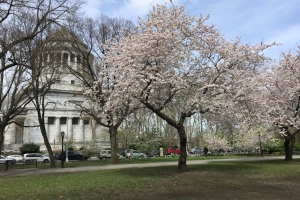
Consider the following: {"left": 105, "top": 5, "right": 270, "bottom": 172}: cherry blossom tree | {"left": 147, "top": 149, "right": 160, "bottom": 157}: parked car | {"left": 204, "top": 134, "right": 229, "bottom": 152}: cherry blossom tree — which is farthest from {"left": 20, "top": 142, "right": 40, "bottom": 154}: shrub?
{"left": 105, "top": 5, "right": 270, "bottom": 172}: cherry blossom tree

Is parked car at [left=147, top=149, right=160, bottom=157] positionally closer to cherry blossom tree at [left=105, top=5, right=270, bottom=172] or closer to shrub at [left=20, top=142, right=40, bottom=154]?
shrub at [left=20, top=142, right=40, bottom=154]

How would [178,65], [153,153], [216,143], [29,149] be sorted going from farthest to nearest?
[29,149], [153,153], [216,143], [178,65]

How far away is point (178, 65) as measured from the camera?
15.1m

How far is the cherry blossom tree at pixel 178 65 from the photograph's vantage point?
14.3 metres

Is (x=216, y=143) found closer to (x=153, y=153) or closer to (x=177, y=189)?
(x=153, y=153)

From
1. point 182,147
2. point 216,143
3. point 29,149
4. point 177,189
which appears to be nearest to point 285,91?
point 182,147

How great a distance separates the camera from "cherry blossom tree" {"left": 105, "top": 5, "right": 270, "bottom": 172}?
14.3 metres

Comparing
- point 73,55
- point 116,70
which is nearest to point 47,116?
point 73,55

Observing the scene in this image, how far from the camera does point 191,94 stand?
15.8 meters

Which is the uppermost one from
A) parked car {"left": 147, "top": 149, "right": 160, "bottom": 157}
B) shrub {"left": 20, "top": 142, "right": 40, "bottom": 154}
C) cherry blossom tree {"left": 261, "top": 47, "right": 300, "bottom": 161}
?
cherry blossom tree {"left": 261, "top": 47, "right": 300, "bottom": 161}

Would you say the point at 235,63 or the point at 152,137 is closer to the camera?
the point at 235,63

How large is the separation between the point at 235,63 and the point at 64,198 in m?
11.4

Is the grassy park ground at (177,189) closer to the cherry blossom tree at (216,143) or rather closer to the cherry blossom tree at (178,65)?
the cherry blossom tree at (178,65)

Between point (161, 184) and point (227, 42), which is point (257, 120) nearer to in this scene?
point (227, 42)
